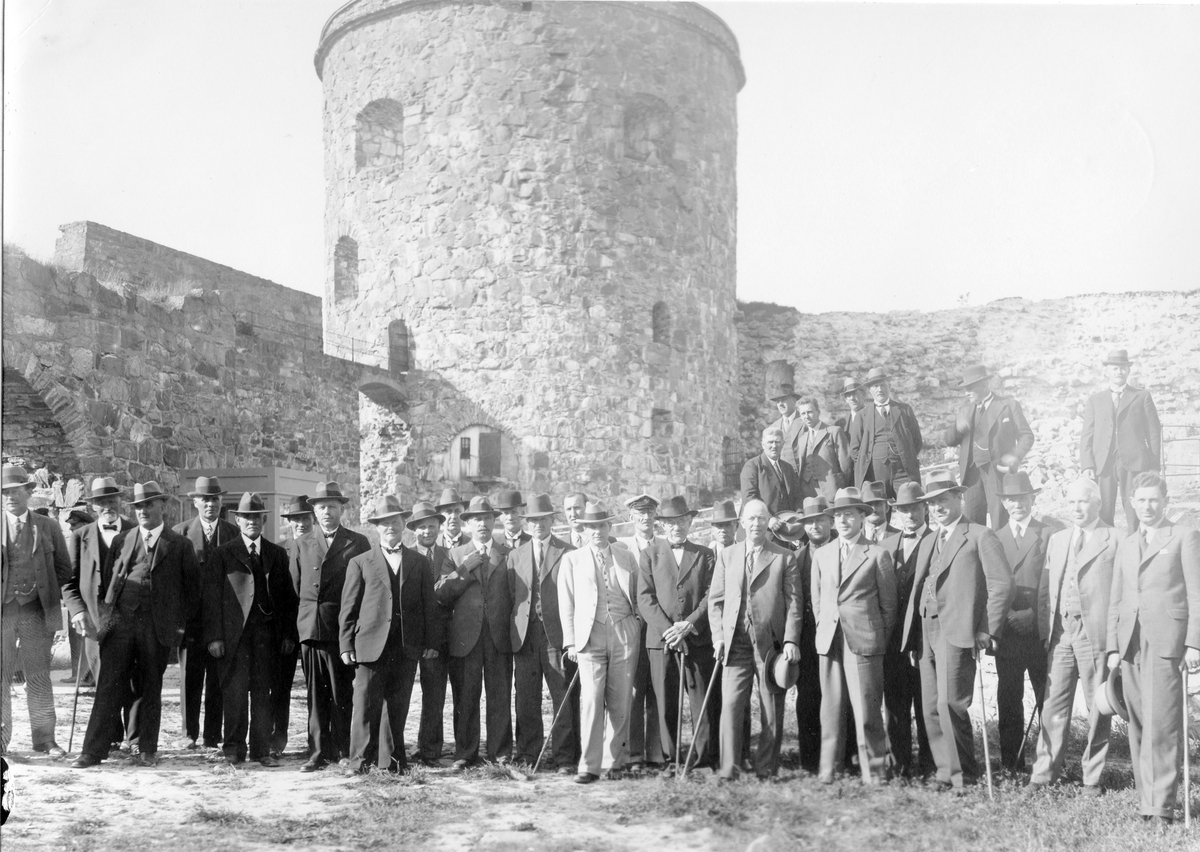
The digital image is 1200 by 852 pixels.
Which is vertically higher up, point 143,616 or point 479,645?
point 143,616

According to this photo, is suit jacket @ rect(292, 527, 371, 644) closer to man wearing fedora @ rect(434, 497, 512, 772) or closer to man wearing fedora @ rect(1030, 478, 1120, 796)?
man wearing fedora @ rect(434, 497, 512, 772)

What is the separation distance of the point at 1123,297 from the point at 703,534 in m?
7.18

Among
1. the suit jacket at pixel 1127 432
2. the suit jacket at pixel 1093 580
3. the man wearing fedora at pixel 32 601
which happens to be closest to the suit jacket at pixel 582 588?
the suit jacket at pixel 1093 580

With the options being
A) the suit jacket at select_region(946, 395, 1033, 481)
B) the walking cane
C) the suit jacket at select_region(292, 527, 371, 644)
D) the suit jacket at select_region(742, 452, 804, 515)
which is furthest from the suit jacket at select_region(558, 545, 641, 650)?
the suit jacket at select_region(946, 395, 1033, 481)

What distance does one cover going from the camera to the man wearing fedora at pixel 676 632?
7.29 m

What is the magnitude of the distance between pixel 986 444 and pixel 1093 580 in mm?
3003

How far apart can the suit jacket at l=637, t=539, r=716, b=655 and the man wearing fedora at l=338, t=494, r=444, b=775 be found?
1358 millimetres

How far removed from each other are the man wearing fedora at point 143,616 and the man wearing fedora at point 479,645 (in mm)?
1679

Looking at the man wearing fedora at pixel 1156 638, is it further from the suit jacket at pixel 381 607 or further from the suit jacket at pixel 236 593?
the suit jacket at pixel 236 593

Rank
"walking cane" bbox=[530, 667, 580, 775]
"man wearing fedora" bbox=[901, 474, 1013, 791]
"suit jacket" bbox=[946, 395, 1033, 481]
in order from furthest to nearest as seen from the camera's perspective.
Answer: "suit jacket" bbox=[946, 395, 1033, 481], "walking cane" bbox=[530, 667, 580, 775], "man wearing fedora" bbox=[901, 474, 1013, 791]

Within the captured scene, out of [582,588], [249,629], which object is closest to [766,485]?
[582,588]

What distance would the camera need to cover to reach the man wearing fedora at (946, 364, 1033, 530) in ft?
30.9

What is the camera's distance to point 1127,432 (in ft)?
30.3

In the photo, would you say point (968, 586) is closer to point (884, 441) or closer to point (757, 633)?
point (757, 633)
